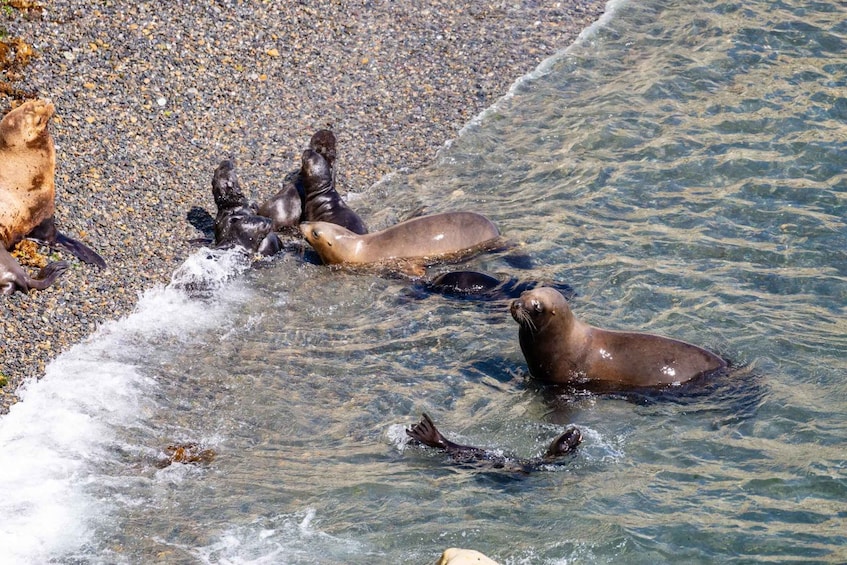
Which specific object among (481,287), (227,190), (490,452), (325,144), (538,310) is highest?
(325,144)

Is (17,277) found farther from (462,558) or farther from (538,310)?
(462,558)

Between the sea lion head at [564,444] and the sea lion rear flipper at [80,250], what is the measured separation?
170 inches

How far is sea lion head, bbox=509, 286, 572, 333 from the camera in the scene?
25.7ft

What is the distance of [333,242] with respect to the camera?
10109 millimetres

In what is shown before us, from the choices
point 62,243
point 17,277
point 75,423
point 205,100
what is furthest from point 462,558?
point 205,100

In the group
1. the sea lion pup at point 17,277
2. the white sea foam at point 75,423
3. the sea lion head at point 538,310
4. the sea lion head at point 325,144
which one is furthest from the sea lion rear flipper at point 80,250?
the sea lion head at point 538,310

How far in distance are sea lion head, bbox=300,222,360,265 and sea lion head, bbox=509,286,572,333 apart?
2.63 metres

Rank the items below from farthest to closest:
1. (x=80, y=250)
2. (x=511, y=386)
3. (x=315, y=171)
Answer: (x=315, y=171) → (x=80, y=250) → (x=511, y=386)

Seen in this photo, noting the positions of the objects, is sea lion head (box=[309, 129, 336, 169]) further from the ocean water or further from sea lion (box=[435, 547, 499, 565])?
sea lion (box=[435, 547, 499, 565])

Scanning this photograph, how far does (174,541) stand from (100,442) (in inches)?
49.5

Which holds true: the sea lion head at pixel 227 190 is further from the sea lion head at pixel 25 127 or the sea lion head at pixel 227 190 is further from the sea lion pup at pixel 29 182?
the sea lion head at pixel 25 127

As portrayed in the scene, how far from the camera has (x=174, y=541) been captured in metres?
6.22

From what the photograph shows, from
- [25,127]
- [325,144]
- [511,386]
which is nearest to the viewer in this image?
[511,386]

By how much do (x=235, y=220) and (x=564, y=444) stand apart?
4.23 meters
